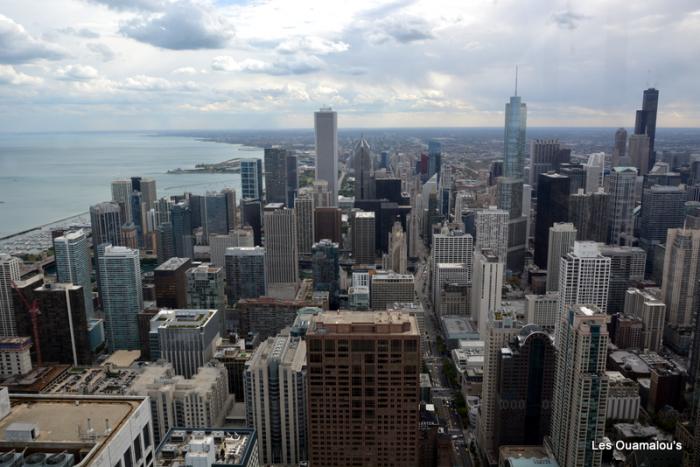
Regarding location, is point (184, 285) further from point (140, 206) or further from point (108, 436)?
point (108, 436)

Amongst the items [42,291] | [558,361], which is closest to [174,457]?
[558,361]

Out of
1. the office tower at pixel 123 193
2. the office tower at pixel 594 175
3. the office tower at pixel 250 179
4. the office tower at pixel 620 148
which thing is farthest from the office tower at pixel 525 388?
the office tower at pixel 250 179

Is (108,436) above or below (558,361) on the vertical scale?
above

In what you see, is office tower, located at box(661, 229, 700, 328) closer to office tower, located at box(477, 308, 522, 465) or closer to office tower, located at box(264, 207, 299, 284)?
office tower, located at box(477, 308, 522, 465)

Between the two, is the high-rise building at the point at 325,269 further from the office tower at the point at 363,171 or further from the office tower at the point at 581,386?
the office tower at the point at 363,171

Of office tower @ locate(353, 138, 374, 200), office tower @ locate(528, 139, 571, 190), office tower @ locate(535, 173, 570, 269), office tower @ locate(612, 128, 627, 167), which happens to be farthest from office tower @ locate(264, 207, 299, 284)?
office tower @ locate(612, 128, 627, 167)
